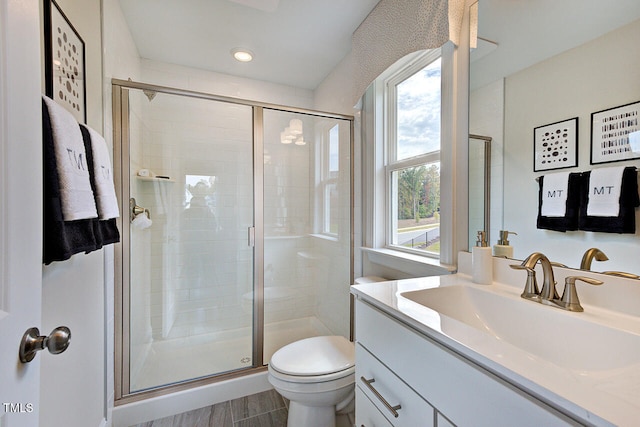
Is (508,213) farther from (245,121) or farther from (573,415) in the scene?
(245,121)

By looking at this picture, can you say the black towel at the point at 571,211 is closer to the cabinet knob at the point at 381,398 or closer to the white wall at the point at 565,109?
the white wall at the point at 565,109

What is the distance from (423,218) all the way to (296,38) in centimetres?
153

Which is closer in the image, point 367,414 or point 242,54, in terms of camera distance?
point 367,414

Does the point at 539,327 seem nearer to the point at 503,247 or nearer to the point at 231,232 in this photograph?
the point at 503,247

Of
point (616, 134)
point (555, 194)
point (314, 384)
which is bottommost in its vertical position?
point (314, 384)

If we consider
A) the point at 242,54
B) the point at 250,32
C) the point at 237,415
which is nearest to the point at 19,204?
the point at 237,415

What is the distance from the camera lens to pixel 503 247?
1.05m

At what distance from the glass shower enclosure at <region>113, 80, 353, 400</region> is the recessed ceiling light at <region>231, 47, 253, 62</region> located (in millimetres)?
506

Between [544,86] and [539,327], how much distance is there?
779 millimetres

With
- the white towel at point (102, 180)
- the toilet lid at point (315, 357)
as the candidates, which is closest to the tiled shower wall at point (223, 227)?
the toilet lid at point (315, 357)

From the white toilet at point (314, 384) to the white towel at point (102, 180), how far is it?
3.35ft

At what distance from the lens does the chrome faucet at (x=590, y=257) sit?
2.59 ft

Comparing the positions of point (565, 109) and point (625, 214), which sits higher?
point (565, 109)

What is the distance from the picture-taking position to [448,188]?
1.25m
